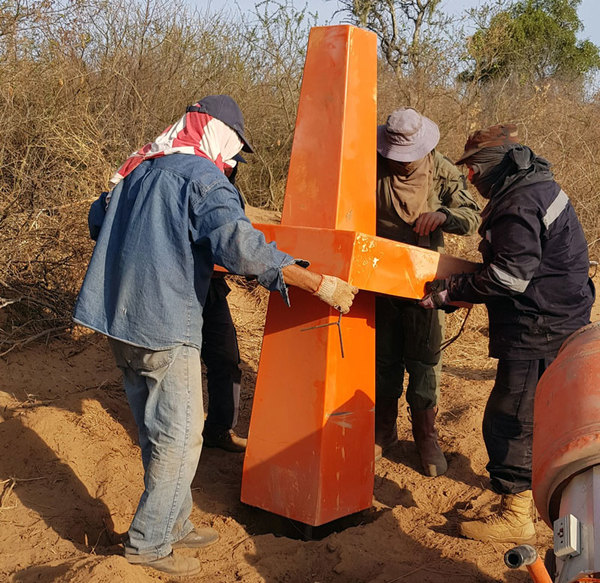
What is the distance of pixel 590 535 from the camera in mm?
1842

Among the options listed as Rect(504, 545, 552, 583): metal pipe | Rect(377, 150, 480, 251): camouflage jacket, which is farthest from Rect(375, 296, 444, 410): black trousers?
Rect(504, 545, 552, 583): metal pipe

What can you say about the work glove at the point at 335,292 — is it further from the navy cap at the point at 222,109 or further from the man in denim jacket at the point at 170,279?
the navy cap at the point at 222,109

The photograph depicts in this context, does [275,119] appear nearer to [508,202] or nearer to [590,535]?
[508,202]

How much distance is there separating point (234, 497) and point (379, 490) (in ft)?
2.92

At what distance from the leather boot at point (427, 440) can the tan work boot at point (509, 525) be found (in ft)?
2.70

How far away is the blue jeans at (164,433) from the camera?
3.15 m

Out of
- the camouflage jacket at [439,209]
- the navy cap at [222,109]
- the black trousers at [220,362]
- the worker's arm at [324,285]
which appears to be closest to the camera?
the worker's arm at [324,285]

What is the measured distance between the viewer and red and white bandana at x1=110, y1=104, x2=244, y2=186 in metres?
3.19

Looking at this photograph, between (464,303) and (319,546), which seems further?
(464,303)

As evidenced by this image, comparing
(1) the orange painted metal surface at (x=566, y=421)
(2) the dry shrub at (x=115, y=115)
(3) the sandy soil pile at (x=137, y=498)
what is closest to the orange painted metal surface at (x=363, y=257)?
(1) the orange painted metal surface at (x=566, y=421)

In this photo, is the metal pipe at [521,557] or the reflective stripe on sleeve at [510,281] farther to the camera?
the reflective stripe on sleeve at [510,281]

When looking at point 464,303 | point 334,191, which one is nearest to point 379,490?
point 464,303

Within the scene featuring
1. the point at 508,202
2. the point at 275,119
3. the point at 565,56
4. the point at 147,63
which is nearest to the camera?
the point at 508,202

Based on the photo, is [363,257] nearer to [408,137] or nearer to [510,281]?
[510,281]
